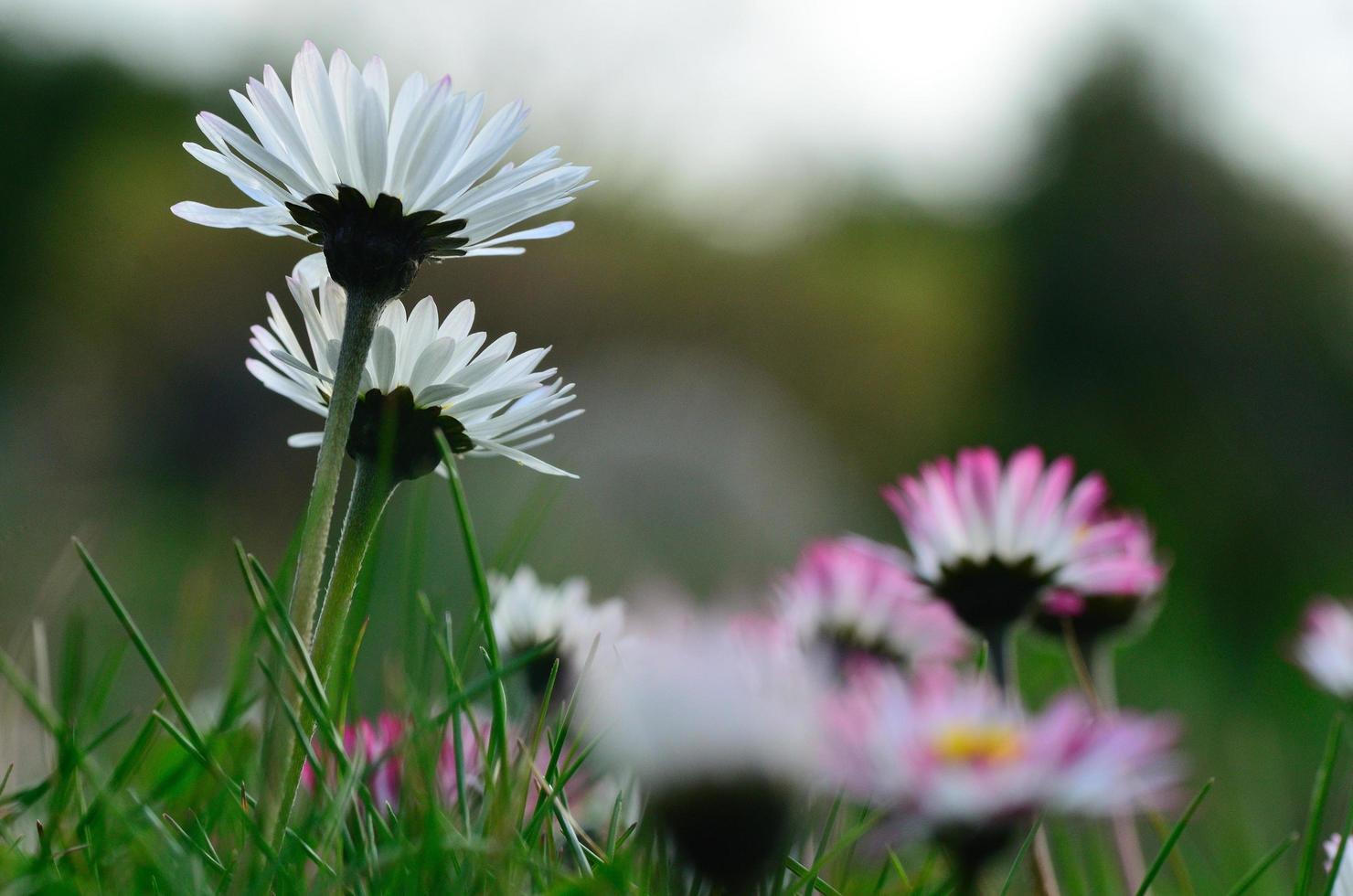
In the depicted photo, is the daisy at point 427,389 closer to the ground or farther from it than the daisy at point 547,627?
farther from it

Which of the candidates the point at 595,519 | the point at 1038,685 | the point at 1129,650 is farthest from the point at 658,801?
A: the point at 595,519

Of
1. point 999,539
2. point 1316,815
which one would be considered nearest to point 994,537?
point 999,539

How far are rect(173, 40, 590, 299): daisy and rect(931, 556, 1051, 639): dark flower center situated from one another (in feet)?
0.62

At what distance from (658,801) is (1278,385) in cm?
580

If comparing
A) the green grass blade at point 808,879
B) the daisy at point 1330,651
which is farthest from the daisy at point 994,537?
the daisy at point 1330,651

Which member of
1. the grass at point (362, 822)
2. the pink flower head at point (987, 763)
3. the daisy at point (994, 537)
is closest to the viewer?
the pink flower head at point (987, 763)

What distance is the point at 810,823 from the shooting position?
14.1 inches

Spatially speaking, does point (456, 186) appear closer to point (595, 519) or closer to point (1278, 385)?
point (595, 519)

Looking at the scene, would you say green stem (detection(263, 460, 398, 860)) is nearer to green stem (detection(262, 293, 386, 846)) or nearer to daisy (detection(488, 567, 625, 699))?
green stem (detection(262, 293, 386, 846))

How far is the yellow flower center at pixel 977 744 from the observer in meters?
0.21

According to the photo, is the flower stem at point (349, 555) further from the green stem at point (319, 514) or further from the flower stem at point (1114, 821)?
the flower stem at point (1114, 821)

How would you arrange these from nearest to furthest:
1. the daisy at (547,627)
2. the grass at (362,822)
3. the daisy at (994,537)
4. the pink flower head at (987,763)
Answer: the pink flower head at (987,763) < the grass at (362,822) < the daisy at (994,537) < the daisy at (547,627)

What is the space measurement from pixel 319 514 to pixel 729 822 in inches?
7.2

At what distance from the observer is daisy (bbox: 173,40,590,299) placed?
14.9 inches
